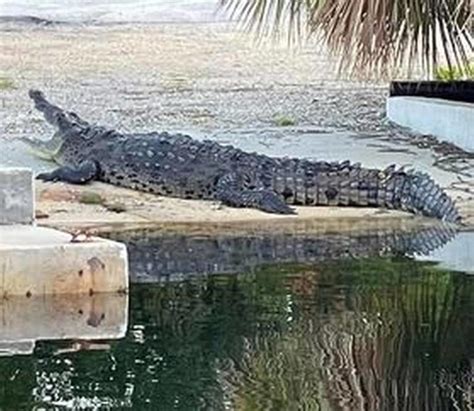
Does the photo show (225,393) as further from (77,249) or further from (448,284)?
(448,284)

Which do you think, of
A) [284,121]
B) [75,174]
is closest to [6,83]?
[284,121]

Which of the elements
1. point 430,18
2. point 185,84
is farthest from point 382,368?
point 185,84

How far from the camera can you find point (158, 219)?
37.8 feet

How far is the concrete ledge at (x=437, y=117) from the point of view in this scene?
1502cm

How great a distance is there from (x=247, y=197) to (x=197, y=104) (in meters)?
7.73

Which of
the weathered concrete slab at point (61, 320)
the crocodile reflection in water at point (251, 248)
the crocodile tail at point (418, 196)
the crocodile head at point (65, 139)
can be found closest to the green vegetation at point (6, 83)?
the crocodile head at point (65, 139)

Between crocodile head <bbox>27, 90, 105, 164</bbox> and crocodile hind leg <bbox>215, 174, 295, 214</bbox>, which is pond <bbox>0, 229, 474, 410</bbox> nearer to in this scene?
crocodile hind leg <bbox>215, 174, 295, 214</bbox>

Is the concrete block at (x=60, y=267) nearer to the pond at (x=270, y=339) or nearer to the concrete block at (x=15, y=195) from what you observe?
the pond at (x=270, y=339)

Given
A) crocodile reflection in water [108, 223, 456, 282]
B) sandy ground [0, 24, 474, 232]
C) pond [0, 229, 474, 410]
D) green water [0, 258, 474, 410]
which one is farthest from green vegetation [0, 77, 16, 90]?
green water [0, 258, 474, 410]

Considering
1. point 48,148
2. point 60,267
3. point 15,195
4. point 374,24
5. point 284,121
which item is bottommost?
point 284,121

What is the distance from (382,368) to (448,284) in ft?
7.28

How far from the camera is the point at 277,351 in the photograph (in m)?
7.29

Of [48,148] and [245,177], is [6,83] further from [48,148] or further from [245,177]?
[245,177]

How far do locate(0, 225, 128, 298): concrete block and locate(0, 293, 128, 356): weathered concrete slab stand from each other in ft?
0.17
